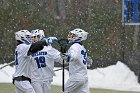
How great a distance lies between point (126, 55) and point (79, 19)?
1.86 meters

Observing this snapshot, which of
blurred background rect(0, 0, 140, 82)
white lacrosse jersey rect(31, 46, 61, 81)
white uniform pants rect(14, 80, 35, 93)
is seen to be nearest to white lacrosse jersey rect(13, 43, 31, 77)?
white uniform pants rect(14, 80, 35, 93)

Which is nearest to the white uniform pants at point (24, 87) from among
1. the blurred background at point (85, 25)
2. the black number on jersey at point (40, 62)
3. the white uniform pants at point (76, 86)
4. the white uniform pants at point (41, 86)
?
the white uniform pants at point (41, 86)

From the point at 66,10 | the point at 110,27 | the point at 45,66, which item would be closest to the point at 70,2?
the point at 66,10

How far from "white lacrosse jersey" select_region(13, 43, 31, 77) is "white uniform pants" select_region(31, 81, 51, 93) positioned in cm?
49

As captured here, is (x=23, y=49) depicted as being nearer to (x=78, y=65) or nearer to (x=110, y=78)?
(x=78, y=65)

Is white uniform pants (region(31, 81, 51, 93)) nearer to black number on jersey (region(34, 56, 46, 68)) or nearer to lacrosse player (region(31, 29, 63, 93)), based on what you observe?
lacrosse player (region(31, 29, 63, 93))

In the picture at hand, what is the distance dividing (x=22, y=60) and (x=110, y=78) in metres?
8.31

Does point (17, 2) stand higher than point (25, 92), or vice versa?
point (17, 2)

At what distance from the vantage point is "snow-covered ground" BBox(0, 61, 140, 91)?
58.3 feet

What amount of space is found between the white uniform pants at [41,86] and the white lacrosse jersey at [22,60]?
494 millimetres

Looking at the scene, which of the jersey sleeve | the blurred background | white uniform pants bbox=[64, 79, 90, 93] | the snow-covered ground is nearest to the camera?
the jersey sleeve

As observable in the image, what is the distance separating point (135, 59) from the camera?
18703mm

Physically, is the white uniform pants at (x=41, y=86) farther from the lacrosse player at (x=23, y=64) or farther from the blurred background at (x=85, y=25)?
the blurred background at (x=85, y=25)

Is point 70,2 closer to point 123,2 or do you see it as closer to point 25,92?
point 123,2
